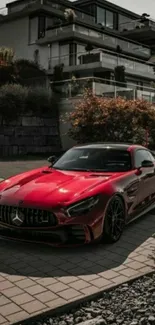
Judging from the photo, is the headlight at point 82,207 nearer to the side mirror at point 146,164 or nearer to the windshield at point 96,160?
the windshield at point 96,160

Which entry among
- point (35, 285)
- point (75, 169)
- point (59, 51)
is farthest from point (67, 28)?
point (35, 285)

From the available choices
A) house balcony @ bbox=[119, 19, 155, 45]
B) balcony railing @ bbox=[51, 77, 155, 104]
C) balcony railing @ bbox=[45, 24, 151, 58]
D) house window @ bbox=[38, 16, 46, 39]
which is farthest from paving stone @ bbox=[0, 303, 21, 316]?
house balcony @ bbox=[119, 19, 155, 45]

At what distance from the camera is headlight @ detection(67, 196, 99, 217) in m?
4.82

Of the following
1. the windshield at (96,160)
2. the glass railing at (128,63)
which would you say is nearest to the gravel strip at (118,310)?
the windshield at (96,160)

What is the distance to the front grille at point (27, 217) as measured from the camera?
4844 mm

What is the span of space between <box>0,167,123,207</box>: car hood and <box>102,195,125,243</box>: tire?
333 millimetres

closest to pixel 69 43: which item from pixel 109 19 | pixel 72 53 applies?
pixel 72 53

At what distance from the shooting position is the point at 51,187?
5.30m

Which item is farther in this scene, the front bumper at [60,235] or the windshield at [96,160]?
the windshield at [96,160]

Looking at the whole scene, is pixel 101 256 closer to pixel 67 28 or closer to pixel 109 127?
pixel 109 127

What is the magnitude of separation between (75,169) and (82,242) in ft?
5.20

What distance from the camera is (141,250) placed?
5199 millimetres

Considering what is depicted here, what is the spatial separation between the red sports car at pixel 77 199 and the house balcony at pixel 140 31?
34.6 meters

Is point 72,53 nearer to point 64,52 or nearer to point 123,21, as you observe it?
point 64,52
